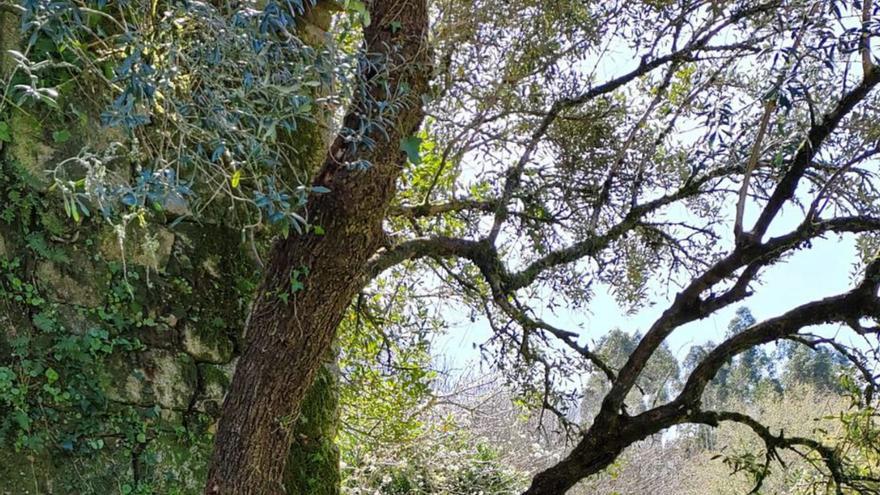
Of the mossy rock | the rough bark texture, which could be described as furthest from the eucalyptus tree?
the mossy rock

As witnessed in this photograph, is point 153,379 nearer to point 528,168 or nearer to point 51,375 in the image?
point 51,375

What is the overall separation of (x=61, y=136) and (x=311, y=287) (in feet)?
3.27

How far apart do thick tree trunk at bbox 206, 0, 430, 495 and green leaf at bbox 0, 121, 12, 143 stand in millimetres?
918

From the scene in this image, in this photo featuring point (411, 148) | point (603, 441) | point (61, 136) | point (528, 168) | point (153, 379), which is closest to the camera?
point (411, 148)

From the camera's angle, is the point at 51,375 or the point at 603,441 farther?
the point at 603,441

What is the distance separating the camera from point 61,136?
91.0 inches

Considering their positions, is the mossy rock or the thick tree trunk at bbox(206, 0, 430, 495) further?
the mossy rock

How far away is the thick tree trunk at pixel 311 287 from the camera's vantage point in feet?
6.95

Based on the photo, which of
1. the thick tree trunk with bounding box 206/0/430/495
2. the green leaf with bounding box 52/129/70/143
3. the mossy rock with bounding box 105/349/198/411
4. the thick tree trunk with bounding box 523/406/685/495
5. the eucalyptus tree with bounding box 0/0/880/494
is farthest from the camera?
the thick tree trunk with bounding box 523/406/685/495

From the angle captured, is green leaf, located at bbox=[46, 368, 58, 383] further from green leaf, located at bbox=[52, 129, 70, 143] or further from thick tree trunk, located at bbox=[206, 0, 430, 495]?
green leaf, located at bbox=[52, 129, 70, 143]

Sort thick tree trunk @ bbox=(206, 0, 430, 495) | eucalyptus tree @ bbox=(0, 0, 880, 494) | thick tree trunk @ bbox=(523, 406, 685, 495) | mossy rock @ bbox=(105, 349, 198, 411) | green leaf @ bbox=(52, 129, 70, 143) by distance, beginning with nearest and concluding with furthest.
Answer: eucalyptus tree @ bbox=(0, 0, 880, 494) < thick tree trunk @ bbox=(206, 0, 430, 495) < green leaf @ bbox=(52, 129, 70, 143) < mossy rock @ bbox=(105, 349, 198, 411) < thick tree trunk @ bbox=(523, 406, 685, 495)

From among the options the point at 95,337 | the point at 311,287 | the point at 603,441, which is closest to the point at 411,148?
the point at 311,287

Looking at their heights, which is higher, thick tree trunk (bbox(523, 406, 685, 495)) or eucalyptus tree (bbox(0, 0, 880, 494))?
eucalyptus tree (bbox(0, 0, 880, 494))

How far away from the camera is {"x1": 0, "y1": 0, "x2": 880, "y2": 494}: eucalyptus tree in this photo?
1.60 meters
